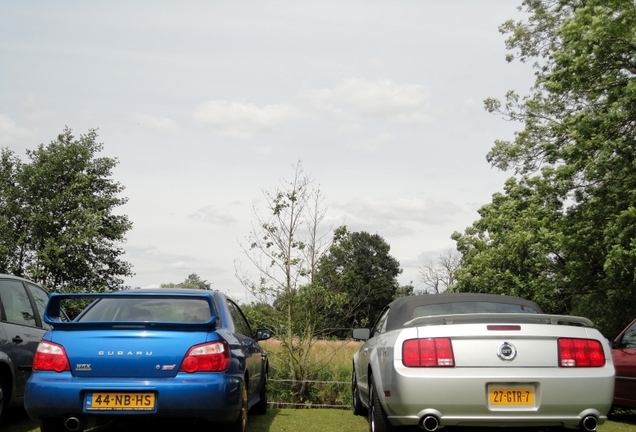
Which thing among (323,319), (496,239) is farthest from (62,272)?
(323,319)

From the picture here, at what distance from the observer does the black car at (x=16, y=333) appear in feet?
27.8

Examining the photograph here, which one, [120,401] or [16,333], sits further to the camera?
[16,333]

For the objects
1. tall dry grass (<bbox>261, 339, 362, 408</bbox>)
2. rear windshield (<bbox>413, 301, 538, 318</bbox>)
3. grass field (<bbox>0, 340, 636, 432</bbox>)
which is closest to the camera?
rear windshield (<bbox>413, 301, 538, 318</bbox>)

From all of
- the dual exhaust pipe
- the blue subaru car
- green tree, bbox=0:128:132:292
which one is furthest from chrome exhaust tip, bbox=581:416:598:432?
green tree, bbox=0:128:132:292

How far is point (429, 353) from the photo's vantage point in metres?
6.21

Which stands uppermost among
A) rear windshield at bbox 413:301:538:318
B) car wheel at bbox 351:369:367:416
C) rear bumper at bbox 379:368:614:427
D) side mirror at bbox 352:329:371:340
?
rear windshield at bbox 413:301:538:318

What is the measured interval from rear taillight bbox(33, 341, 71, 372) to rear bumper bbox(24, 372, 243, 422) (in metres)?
0.06

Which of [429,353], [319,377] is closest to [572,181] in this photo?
[319,377]

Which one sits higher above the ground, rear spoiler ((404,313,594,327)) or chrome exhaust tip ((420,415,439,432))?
rear spoiler ((404,313,594,327))

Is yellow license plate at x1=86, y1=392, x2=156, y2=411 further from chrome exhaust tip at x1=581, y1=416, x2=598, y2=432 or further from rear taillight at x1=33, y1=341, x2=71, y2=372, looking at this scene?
chrome exhaust tip at x1=581, y1=416, x2=598, y2=432

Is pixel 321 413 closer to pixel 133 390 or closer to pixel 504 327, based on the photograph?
pixel 133 390

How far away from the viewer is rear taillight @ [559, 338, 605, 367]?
245 inches

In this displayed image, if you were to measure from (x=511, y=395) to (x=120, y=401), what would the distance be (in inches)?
128

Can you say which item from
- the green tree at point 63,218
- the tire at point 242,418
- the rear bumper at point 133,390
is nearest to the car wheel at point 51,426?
the rear bumper at point 133,390
